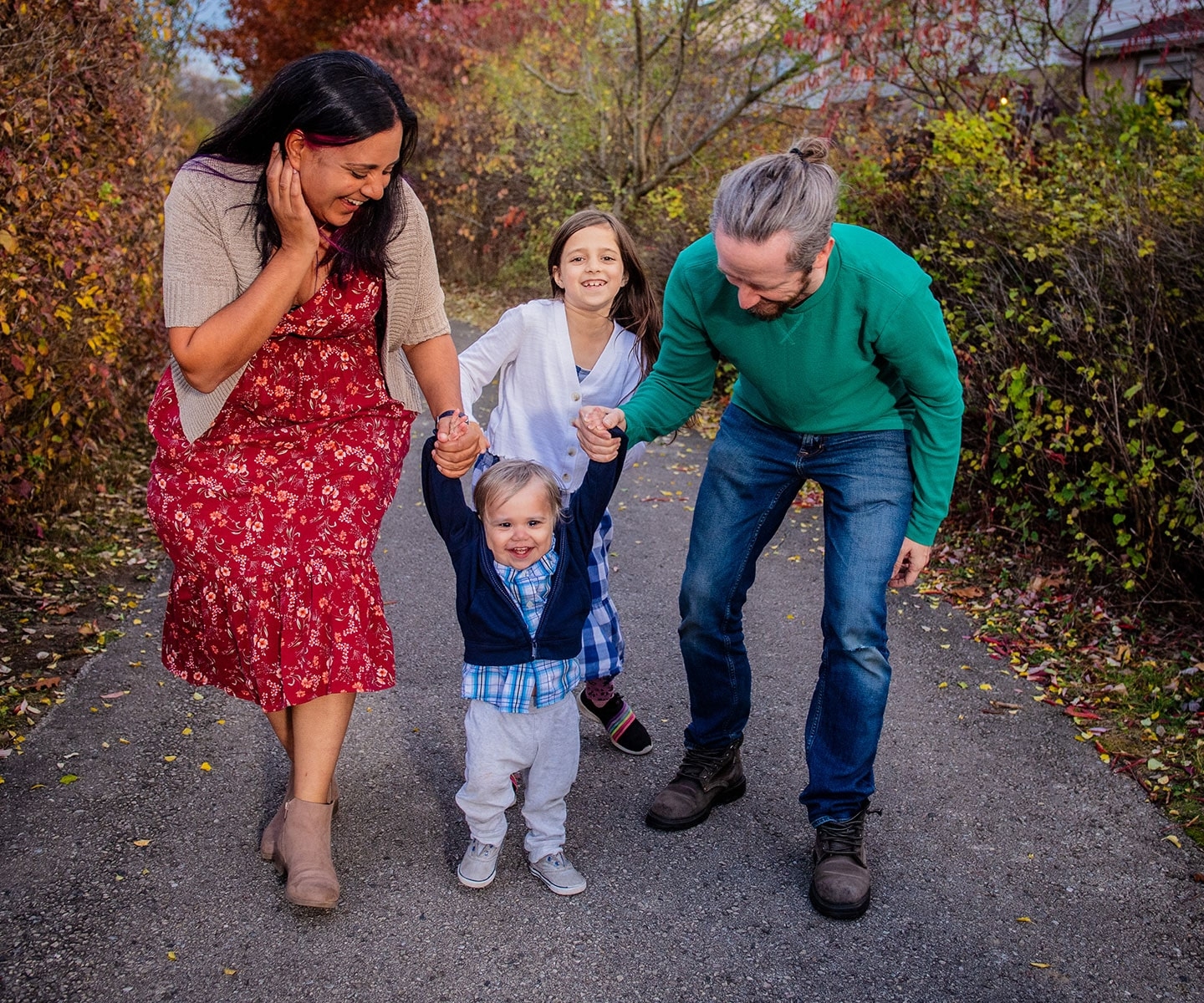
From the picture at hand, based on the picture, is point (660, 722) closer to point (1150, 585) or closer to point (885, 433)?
point (885, 433)

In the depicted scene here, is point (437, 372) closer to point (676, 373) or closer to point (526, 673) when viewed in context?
point (676, 373)

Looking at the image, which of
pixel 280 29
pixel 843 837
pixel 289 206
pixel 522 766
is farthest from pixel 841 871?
pixel 280 29

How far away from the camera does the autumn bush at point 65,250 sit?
15.9 feet

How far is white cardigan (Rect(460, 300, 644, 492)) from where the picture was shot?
358cm

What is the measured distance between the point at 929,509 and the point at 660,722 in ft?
4.81

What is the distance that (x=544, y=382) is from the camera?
11.8 feet

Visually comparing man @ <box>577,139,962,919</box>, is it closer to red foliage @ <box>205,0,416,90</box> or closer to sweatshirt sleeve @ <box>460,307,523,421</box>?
sweatshirt sleeve @ <box>460,307,523,421</box>

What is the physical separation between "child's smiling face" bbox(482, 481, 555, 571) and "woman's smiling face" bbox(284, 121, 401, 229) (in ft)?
2.68

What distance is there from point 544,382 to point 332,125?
1313 mm

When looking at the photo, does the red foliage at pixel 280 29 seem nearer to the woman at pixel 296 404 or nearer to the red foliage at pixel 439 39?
the red foliage at pixel 439 39

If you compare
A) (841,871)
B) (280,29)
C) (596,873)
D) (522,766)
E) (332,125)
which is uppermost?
(280,29)

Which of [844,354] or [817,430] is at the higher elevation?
[844,354]

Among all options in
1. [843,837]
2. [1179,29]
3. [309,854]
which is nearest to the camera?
[309,854]

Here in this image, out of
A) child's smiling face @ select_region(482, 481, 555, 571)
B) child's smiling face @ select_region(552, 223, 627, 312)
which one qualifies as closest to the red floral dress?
child's smiling face @ select_region(482, 481, 555, 571)
